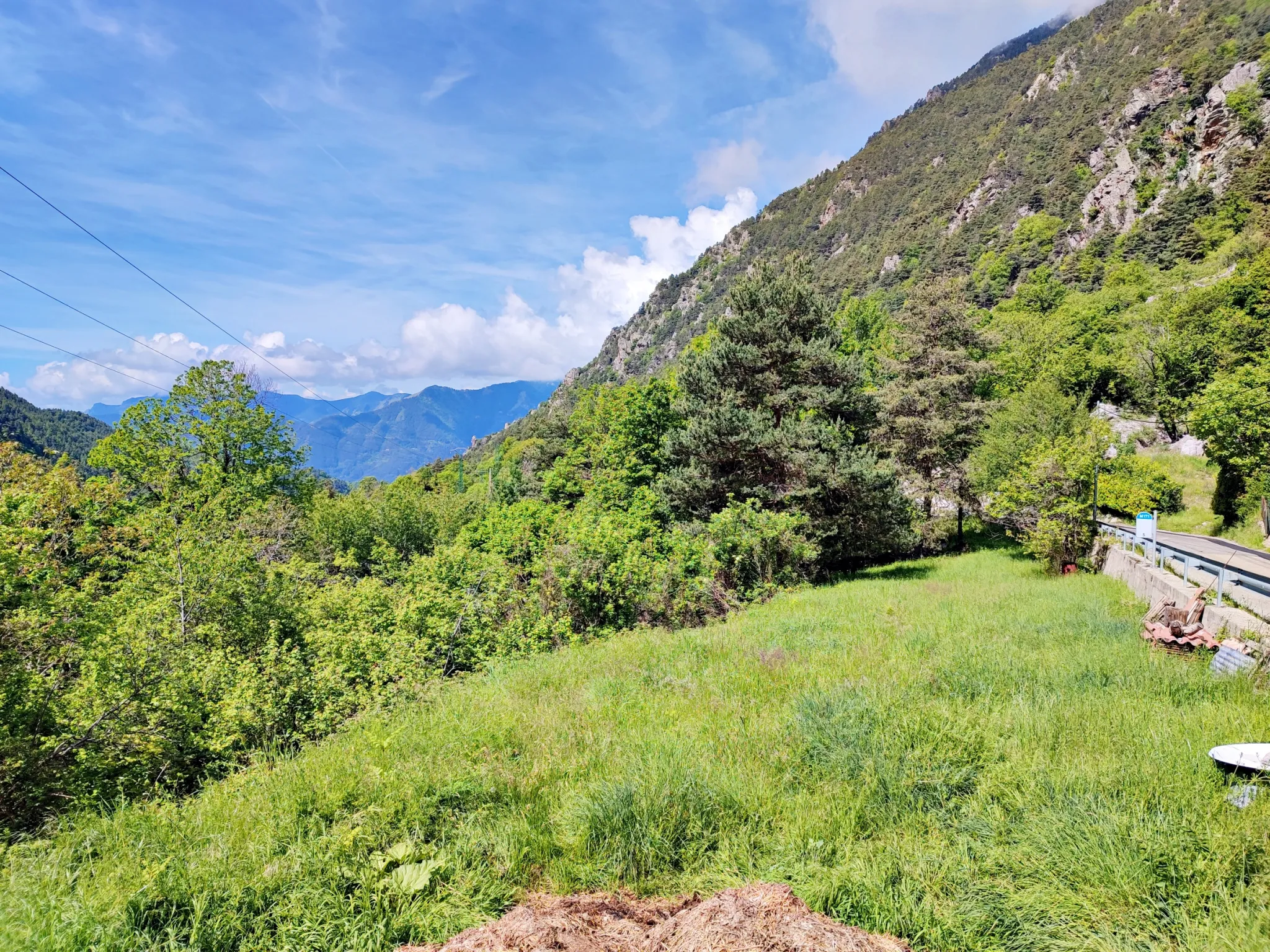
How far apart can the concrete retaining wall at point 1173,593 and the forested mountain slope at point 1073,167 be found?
15.4 meters

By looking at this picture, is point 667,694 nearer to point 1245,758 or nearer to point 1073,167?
point 1245,758

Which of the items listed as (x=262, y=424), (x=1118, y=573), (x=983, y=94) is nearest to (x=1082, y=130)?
(x=983, y=94)

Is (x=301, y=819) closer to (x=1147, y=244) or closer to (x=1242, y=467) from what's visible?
(x=1242, y=467)

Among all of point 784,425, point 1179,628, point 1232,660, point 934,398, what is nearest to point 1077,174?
point 934,398

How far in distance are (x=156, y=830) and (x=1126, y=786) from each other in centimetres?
618

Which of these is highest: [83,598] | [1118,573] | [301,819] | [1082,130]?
[1082,130]

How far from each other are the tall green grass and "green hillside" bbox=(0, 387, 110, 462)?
15519 centimetres

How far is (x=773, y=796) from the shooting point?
3.65 meters

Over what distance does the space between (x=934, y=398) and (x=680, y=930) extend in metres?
26.7

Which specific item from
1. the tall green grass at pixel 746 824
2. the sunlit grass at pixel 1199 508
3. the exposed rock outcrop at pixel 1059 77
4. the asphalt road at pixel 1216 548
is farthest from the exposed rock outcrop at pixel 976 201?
the tall green grass at pixel 746 824

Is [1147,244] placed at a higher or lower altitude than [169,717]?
higher

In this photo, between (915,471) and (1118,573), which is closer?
(1118,573)

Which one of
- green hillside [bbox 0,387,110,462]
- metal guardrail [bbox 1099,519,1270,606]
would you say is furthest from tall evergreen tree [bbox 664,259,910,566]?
green hillside [bbox 0,387,110,462]

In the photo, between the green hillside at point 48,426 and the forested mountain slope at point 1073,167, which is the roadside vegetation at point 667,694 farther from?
the green hillside at point 48,426
